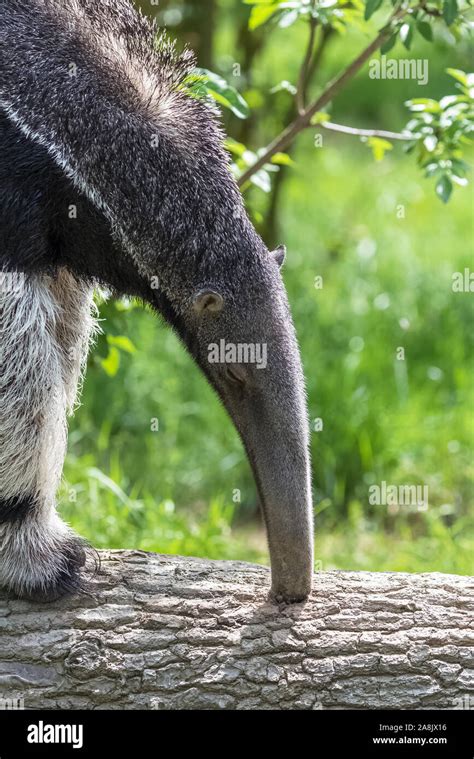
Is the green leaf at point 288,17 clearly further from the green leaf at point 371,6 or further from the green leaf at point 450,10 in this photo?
the green leaf at point 450,10

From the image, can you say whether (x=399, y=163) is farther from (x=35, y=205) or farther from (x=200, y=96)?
(x=35, y=205)

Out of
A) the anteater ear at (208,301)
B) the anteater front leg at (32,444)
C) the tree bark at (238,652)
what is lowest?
the tree bark at (238,652)

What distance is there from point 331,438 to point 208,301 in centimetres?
359

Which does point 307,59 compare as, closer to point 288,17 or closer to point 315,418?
point 288,17

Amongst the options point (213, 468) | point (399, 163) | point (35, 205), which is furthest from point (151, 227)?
point (399, 163)

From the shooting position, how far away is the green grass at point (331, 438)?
6.40 metres

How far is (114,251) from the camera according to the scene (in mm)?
4082

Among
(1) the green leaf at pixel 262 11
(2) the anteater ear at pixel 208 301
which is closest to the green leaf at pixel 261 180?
(1) the green leaf at pixel 262 11

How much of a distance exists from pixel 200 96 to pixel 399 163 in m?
9.36

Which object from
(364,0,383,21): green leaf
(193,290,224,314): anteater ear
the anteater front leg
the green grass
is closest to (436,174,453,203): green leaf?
(364,0,383,21): green leaf

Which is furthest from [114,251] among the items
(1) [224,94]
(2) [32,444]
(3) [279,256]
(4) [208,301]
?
(1) [224,94]

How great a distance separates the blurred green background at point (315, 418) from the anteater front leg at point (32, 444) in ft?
4.65

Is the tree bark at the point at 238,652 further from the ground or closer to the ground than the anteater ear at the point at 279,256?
closer to the ground

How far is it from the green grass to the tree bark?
1.80 m
